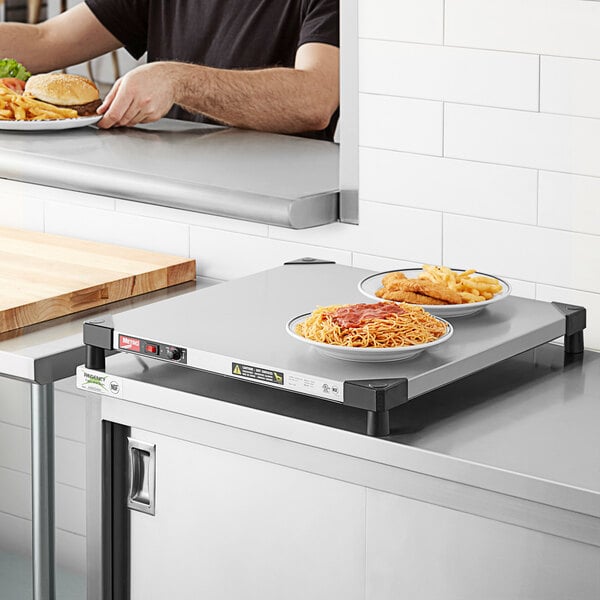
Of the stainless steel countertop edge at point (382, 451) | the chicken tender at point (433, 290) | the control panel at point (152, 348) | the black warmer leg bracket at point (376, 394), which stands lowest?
the stainless steel countertop edge at point (382, 451)

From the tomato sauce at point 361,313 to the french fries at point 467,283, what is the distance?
5.2 inches

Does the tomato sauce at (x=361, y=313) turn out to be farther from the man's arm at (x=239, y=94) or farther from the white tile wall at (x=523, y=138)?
the man's arm at (x=239, y=94)

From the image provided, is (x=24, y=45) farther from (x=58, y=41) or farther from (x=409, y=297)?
(x=409, y=297)

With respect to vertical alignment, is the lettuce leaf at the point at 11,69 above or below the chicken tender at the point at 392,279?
above

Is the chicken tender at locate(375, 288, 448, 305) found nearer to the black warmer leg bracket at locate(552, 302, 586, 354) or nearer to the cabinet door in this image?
the black warmer leg bracket at locate(552, 302, 586, 354)

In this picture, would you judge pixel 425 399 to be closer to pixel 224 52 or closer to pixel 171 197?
pixel 171 197

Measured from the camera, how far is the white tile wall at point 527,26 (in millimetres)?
1707

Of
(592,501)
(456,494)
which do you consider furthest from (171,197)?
(592,501)

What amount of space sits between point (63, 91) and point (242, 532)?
47.1 inches

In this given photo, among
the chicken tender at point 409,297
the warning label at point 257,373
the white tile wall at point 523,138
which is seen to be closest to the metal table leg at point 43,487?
the warning label at point 257,373

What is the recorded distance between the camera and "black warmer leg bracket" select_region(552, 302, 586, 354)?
1.67m

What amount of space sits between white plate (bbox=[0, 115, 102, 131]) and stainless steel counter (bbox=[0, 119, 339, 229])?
2cm

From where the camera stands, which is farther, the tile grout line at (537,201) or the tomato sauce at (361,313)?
the tile grout line at (537,201)

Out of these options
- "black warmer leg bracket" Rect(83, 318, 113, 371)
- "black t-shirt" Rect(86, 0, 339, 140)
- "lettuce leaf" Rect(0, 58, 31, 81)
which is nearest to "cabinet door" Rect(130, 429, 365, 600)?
"black warmer leg bracket" Rect(83, 318, 113, 371)
